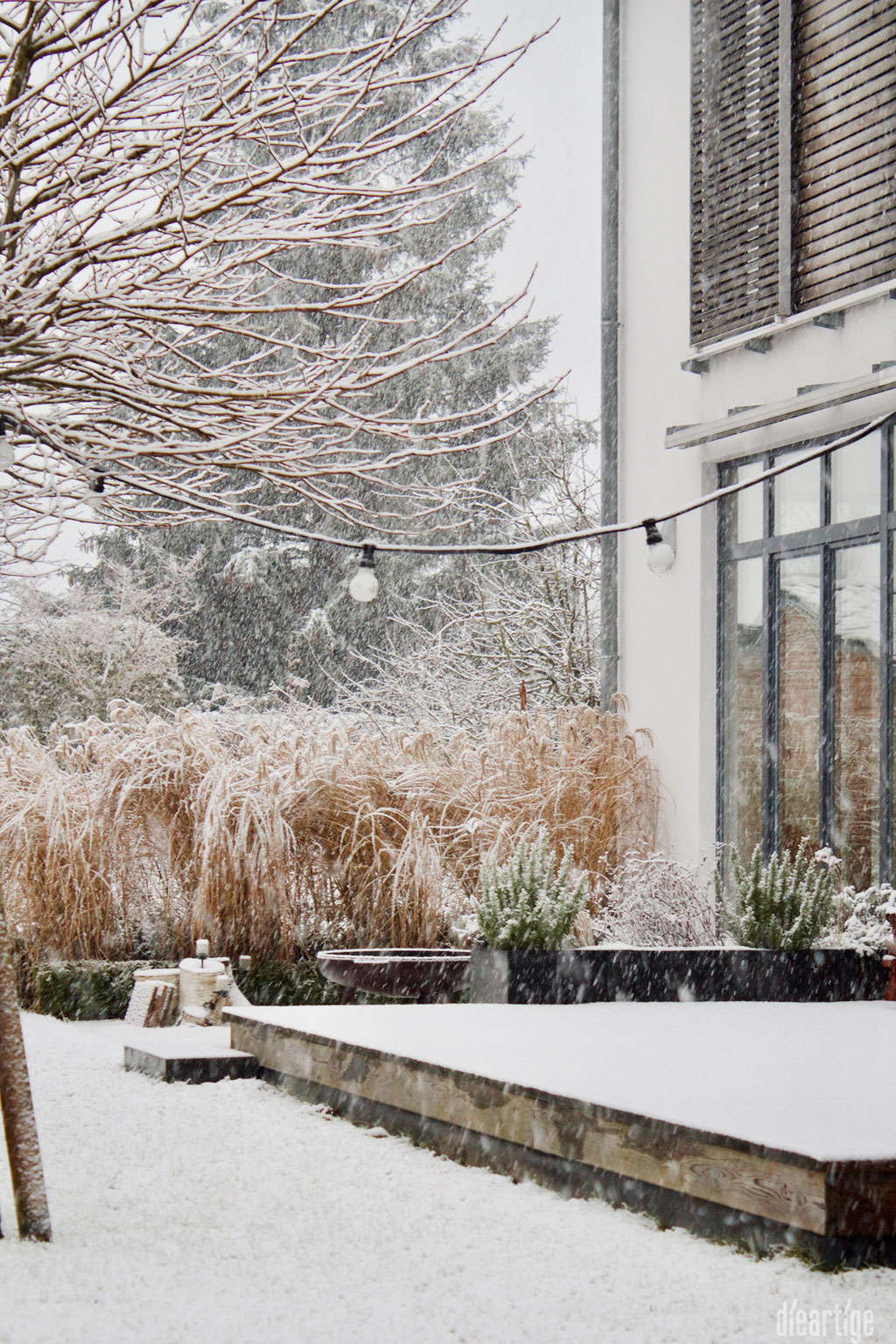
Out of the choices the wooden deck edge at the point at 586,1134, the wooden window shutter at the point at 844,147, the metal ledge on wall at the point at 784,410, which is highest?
the wooden window shutter at the point at 844,147

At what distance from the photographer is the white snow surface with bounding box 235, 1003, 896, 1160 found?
362cm

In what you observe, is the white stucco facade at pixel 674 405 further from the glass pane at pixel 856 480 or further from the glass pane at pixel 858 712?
the glass pane at pixel 858 712

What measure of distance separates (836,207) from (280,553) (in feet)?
44.6

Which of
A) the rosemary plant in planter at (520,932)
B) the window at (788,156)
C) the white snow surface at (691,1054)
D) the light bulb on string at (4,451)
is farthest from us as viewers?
the window at (788,156)

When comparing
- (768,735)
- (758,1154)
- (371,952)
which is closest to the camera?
(758,1154)

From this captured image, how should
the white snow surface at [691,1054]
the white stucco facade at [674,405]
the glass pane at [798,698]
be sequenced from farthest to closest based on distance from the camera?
the white stucco facade at [674,405]
the glass pane at [798,698]
the white snow surface at [691,1054]

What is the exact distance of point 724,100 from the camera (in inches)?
365

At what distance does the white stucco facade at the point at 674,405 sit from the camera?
8672mm

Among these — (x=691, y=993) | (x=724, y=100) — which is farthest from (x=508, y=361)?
(x=691, y=993)

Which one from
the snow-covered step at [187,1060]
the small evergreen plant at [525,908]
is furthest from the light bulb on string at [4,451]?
the small evergreen plant at [525,908]

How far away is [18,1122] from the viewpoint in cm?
339

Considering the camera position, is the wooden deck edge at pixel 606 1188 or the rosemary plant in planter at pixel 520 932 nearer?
the wooden deck edge at pixel 606 1188

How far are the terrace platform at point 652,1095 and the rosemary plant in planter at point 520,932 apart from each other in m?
0.22

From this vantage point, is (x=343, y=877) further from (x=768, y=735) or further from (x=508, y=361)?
(x=508, y=361)
